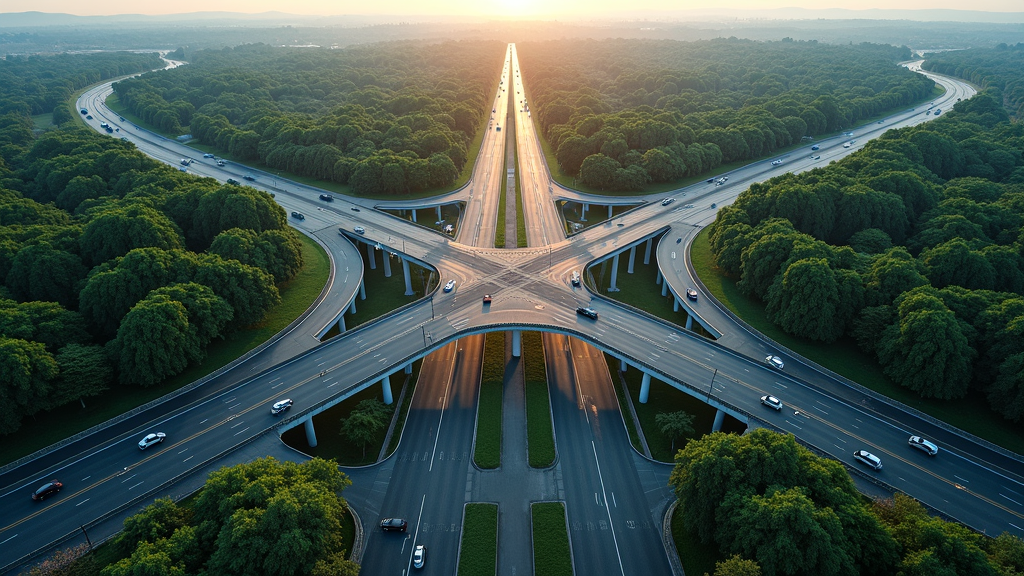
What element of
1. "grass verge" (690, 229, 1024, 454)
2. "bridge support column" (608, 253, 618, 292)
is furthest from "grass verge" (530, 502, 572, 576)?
"bridge support column" (608, 253, 618, 292)

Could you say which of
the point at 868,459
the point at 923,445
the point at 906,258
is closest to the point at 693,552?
the point at 868,459

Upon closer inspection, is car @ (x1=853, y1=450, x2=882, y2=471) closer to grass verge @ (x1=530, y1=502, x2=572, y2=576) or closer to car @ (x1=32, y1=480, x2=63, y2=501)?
grass verge @ (x1=530, y1=502, x2=572, y2=576)

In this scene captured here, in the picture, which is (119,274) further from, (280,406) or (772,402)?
(772,402)

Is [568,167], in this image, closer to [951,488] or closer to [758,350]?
[758,350]

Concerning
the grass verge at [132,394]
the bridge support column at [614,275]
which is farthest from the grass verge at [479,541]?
the bridge support column at [614,275]

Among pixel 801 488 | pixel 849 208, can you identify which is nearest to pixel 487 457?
pixel 801 488
